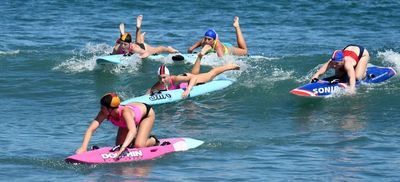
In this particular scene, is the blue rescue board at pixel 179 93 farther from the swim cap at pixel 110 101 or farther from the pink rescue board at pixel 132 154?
the swim cap at pixel 110 101

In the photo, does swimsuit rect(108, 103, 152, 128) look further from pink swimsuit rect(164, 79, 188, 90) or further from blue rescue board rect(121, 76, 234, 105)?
pink swimsuit rect(164, 79, 188, 90)

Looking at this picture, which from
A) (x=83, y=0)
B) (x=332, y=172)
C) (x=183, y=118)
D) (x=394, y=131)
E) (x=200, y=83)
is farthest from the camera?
(x=83, y=0)

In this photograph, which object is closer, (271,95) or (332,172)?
(332,172)

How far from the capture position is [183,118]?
19.0m

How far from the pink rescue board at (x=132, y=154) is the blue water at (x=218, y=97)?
111mm

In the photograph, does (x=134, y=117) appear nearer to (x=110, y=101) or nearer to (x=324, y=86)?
(x=110, y=101)

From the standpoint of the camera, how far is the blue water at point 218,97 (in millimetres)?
14719

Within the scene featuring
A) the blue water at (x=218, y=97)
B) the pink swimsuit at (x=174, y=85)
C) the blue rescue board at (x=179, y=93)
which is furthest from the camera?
the pink swimsuit at (x=174, y=85)

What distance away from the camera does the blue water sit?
14.7 metres

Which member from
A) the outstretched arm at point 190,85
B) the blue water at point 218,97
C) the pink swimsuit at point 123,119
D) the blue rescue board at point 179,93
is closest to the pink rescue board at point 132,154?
the blue water at point 218,97

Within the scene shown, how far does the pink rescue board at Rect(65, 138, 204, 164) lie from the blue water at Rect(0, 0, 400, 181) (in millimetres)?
111

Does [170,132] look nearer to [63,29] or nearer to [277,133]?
[277,133]

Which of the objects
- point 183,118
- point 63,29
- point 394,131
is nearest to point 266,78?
point 183,118

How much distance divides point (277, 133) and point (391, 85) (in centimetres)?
508
